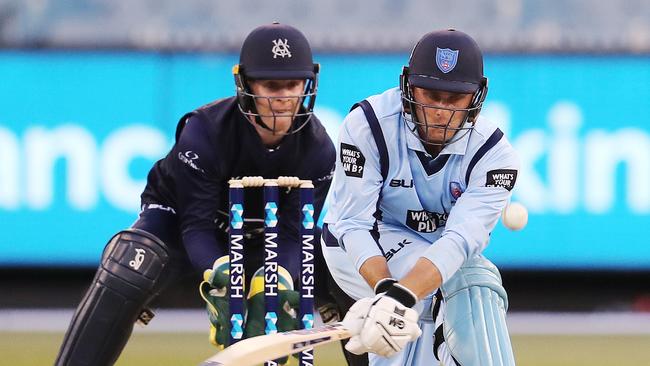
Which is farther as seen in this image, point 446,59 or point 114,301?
point 114,301

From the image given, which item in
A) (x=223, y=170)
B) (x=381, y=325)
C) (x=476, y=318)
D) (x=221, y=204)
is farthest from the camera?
(x=221, y=204)

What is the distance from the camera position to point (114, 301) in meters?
4.30

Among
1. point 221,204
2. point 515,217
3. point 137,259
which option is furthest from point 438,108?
point 137,259

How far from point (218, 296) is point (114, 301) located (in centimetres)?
41

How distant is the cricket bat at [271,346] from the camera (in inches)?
136

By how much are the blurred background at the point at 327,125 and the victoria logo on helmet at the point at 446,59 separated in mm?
3884

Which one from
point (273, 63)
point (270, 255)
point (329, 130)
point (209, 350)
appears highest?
point (273, 63)

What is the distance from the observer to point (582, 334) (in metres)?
7.21

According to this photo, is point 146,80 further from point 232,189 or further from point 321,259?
point 232,189

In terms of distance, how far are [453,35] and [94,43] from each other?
174 inches

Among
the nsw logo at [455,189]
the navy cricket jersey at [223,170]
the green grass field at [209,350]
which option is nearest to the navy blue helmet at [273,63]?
the navy cricket jersey at [223,170]

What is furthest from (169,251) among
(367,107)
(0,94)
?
(0,94)

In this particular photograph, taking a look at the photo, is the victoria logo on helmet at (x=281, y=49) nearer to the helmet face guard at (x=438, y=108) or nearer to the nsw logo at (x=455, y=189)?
the helmet face guard at (x=438, y=108)

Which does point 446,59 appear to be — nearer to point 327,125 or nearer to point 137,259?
point 137,259
